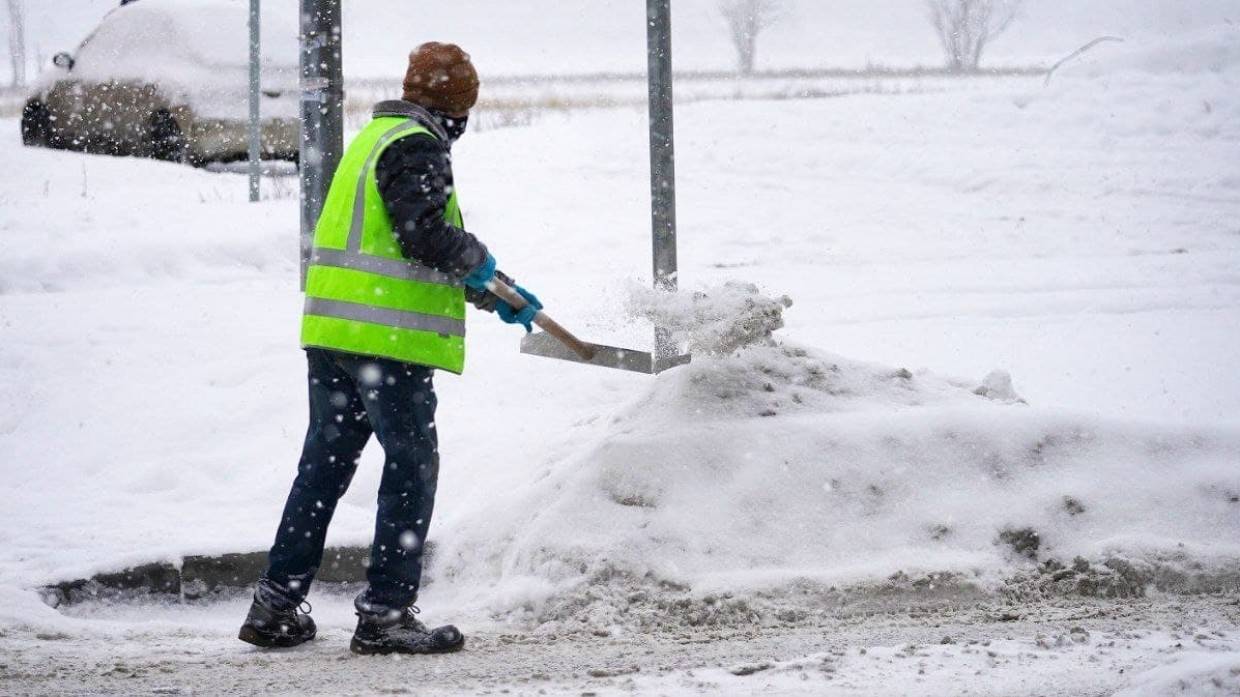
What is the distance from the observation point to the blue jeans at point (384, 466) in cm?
352

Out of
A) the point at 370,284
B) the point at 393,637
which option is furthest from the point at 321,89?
the point at 393,637

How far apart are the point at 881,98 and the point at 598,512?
40.3ft

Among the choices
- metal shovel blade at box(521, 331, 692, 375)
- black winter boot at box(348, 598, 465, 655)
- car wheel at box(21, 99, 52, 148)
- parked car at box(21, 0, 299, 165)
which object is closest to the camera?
black winter boot at box(348, 598, 465, 655)

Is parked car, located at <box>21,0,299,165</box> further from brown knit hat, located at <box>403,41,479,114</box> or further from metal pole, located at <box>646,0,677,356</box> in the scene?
brown knit hat, located at <box>403,41,479,114</box>

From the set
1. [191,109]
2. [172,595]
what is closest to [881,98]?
[191,109]

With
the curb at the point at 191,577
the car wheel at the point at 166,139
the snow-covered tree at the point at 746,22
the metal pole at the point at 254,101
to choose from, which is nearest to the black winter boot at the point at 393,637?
the curb at the point at 191,577

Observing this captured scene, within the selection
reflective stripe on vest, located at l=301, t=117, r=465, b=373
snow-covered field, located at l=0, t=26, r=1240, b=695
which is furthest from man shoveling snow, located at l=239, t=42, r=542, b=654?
snow-covered field, located at l=0, t=26, r=1240, b=695

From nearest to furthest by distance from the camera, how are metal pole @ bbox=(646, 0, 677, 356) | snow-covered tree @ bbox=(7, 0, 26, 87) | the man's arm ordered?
the man's arm < metal pole @ bbox=(646, 0, 677, 356) < snow-covered tree @ bbox=(7, 0, 26, 87)

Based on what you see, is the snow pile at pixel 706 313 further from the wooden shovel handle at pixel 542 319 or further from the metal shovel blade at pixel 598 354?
the wooden shovel handle at pixel 542 319

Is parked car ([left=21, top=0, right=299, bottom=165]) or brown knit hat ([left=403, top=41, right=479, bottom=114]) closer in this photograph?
brown knit hat ([left=403, top=41, right=479, bottom=114])

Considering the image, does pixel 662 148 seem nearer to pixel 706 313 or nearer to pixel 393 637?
pixel 706 313

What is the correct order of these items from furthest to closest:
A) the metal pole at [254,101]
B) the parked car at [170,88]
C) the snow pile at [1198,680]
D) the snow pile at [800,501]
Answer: the parked car at [170,88] < the metal pole at [254,101] < the snow pile at [800,501] < the snow pile at [1198,680]

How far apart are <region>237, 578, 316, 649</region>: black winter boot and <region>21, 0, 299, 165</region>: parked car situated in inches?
406

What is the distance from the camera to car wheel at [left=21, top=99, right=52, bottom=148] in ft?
45.7
